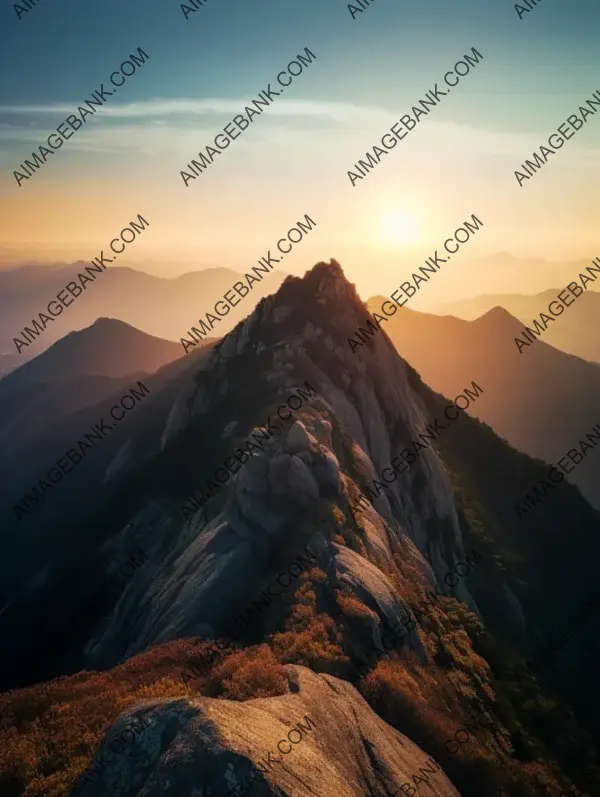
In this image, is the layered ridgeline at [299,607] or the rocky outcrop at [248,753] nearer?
the rocky outcrop at [248,753]

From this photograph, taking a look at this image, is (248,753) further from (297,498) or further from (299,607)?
(297,498)

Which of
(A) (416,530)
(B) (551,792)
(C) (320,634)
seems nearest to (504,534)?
(A) (416,530)

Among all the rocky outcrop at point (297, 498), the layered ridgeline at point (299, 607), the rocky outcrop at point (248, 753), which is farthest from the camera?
the rocky outcrop at point (297, 498)

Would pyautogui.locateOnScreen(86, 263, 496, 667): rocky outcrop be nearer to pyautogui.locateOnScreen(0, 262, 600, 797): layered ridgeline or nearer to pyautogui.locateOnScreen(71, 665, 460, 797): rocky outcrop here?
pyautogui.locateOnScreen(0, 262, 600, 797): layered ridgeline

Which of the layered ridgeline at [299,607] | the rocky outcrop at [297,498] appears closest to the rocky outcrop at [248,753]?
the layered ridgeline at [299,607]

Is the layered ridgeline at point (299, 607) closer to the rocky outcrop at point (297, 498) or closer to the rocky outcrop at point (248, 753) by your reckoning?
the rocky outcrop at point (248, 753)

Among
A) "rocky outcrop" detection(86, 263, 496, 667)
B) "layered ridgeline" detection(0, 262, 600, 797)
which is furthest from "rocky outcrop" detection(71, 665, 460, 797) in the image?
"rocky outcrop" detection(86, 263, 496, 667)

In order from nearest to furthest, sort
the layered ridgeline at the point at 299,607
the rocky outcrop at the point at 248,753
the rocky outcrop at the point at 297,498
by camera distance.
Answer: the rocky outcrop at the point at 248,753 < the layered ridgeline at the point at 299,607 < the rocky outcrop at the point at 297,498
